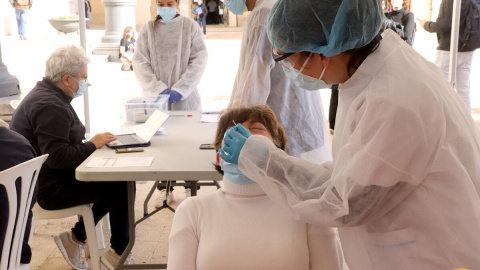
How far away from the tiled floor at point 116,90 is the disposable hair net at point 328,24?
219 cm

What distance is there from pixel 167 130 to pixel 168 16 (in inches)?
42.5

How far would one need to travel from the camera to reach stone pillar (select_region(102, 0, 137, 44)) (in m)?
12.6

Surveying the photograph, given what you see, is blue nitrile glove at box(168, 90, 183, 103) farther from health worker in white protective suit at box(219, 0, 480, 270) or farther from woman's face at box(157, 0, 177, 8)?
health worker in white protective suit at box(219, 0, 480, 270)

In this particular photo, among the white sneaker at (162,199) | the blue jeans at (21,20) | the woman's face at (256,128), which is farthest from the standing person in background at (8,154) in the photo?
the blue jeans at (21,20)

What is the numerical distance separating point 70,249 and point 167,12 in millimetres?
1731

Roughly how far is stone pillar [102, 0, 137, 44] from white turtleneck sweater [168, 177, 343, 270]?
11.4 meters

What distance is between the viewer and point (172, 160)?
264 cm

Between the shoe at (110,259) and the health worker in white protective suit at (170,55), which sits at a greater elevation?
the health worker in white protective suit at (170,55)

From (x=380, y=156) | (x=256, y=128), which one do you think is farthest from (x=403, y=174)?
(x=256, y=128)

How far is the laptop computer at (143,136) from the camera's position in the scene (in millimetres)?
2875

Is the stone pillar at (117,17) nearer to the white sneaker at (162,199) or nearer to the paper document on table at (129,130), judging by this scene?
the white sneaker at (162,199)

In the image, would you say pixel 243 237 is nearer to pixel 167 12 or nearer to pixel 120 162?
pixel 120 162

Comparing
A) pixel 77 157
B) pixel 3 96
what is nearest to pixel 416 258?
pixel 77 157

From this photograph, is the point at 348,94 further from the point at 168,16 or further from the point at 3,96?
the point at 3,96
